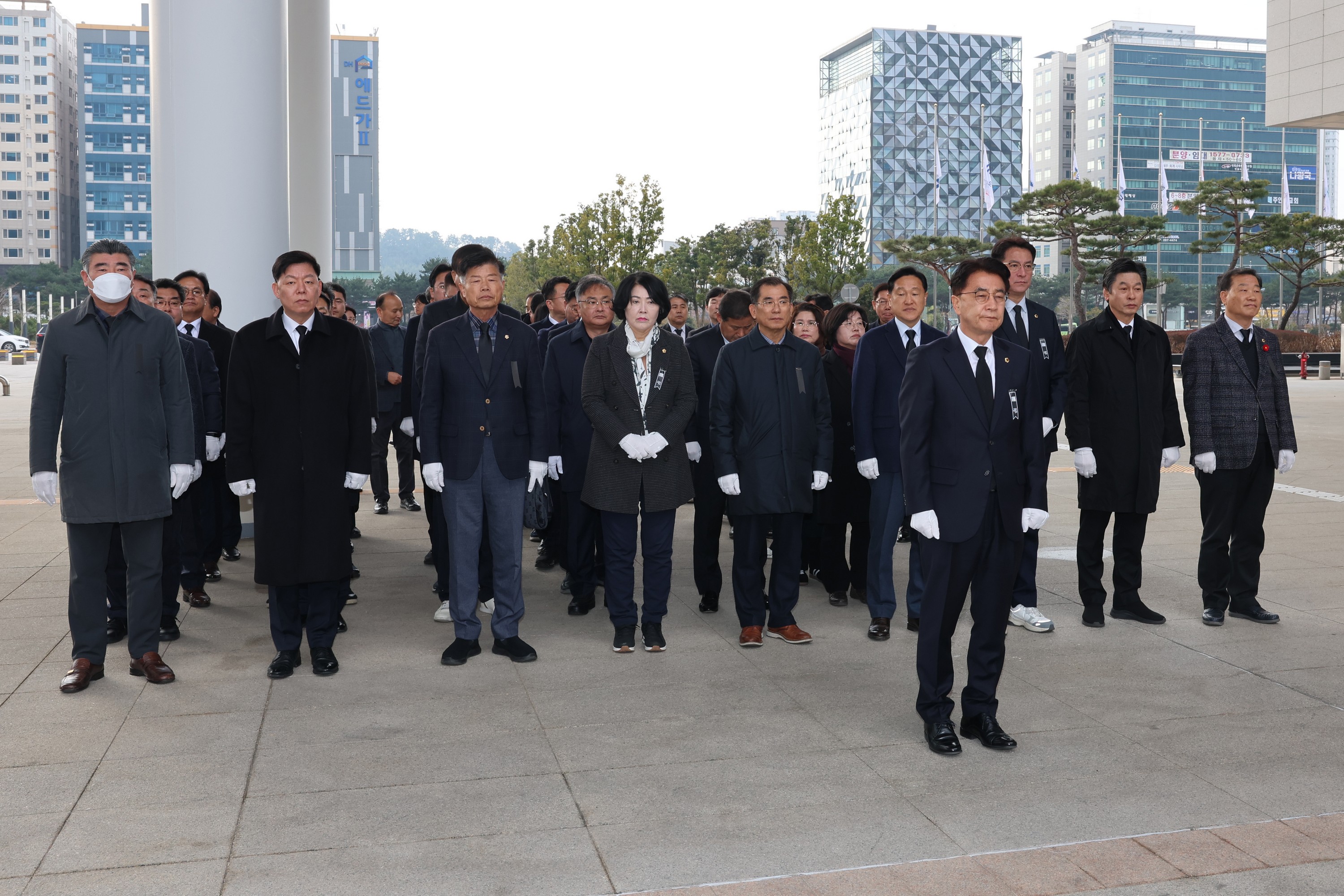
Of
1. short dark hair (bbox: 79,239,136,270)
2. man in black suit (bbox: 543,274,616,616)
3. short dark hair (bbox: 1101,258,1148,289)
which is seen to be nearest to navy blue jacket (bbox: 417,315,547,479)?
man in black suit (bbox: 543,274,616,616)

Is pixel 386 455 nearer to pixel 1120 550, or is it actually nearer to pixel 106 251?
pixel 106 251

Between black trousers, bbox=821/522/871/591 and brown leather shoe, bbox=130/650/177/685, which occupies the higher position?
black trousers, bbox=821/522/871/591

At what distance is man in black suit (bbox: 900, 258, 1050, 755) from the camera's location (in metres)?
4.41

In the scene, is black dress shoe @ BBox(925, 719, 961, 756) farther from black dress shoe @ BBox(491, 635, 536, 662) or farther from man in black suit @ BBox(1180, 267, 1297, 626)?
man in black suit @ BBox(1180, 267, 1297, 626)

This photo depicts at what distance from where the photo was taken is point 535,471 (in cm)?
572

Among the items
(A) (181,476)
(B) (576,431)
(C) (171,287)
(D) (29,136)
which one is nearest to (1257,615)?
(B) (576,431)

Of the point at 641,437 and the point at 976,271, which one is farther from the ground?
the point at 976,271

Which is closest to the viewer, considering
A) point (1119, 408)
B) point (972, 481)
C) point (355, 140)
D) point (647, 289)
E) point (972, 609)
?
point (972, 481)

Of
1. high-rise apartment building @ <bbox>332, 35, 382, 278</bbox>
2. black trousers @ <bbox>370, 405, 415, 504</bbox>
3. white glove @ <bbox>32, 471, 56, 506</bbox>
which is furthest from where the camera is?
high-rise apartment building @ <bbox>332, 35, 382, 278</bbox>

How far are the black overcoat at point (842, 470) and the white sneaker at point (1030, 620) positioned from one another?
1.07 m

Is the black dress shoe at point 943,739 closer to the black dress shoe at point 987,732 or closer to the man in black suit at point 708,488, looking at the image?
the black dress shoe at point 987,732

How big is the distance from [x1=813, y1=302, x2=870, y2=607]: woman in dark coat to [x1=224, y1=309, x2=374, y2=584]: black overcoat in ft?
9.64

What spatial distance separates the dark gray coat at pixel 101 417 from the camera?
5125 millimetres

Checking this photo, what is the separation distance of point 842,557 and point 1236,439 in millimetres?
2335
